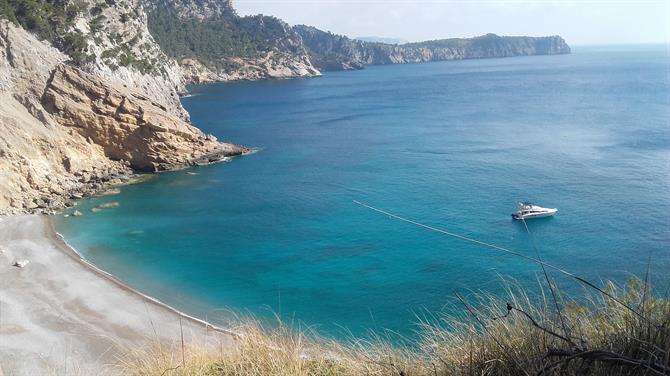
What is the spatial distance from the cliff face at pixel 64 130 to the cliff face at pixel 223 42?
268ft

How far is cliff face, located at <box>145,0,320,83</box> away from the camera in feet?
409

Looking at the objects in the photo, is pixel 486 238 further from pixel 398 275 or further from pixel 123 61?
pixel 123 61

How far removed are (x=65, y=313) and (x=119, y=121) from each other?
21.6 metres

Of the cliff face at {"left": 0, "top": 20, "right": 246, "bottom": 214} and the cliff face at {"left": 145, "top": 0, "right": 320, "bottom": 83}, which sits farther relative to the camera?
the cliff face at {"left": 145, "top": 0, "right": 320, "bottom": 83}

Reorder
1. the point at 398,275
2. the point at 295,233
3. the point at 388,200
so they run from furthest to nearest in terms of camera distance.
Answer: the point at 388,200 → the point at 295,233 → the point at 398,275

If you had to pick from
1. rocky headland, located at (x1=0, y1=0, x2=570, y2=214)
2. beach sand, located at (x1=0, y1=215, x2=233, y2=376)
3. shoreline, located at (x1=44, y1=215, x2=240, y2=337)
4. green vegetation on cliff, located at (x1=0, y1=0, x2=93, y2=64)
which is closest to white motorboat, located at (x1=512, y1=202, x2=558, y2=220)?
shoreline, located at (x1=44, y1=215, x2=240, y2=337)

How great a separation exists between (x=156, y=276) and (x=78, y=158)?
1673 centimetres

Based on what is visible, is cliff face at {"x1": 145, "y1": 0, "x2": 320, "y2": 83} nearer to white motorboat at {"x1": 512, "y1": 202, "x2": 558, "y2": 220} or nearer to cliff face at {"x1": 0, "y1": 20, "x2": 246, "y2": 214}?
cliff face at {"x1": 0, "y1": 20, "x2": 246, "y2": 214}

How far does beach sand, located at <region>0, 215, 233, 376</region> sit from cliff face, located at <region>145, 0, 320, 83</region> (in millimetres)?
98855

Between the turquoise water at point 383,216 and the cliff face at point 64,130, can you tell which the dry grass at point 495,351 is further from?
the cliff face at point 64,130

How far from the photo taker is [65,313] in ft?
67.2

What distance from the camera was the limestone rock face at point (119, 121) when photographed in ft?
121

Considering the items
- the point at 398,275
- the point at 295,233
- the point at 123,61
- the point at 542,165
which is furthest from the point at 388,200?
the point at 123,61

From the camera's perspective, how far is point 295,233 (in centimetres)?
3011
